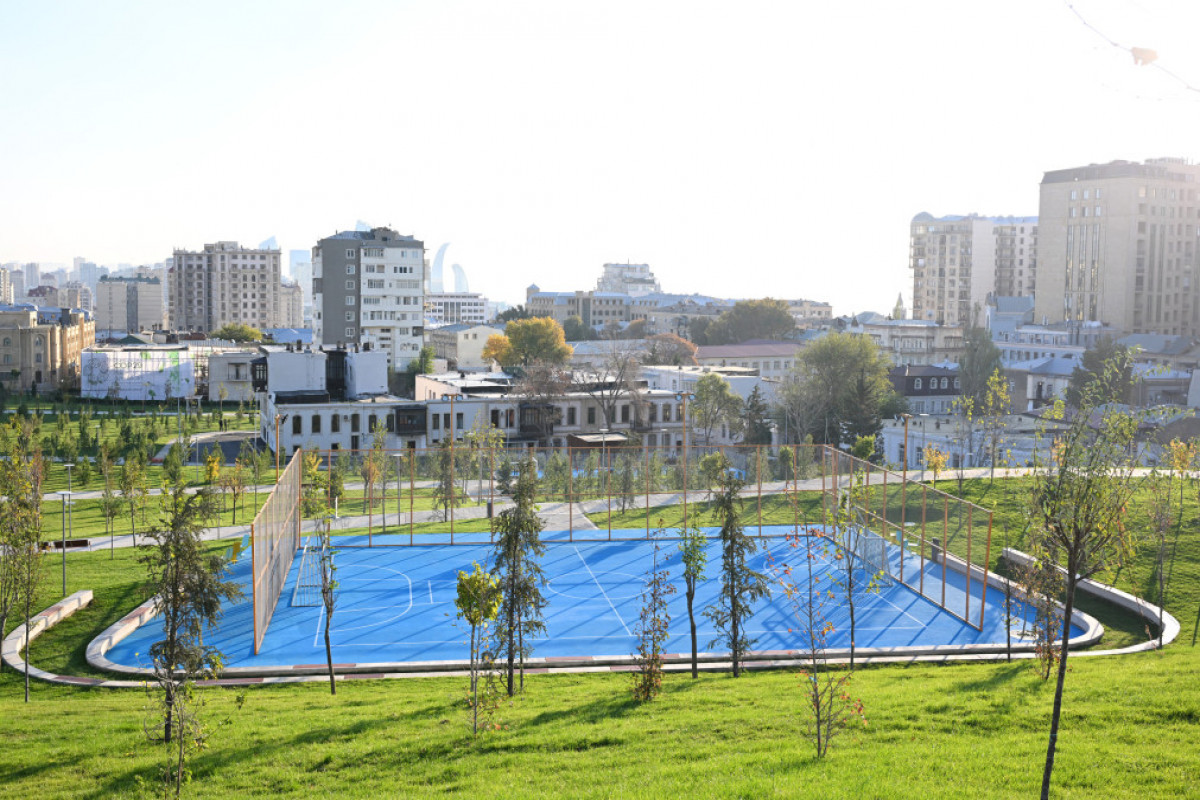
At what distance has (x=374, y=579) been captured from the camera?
25891 mm

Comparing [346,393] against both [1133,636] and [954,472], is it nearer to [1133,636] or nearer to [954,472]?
[954,472]

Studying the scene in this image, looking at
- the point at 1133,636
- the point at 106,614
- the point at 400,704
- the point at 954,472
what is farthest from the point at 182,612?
the point at 954,472

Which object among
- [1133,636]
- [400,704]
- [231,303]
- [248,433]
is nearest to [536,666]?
[400,704]

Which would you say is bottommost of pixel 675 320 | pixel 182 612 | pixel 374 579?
pixel 374 579

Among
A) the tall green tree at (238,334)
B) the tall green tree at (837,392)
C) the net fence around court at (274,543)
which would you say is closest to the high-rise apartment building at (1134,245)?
the tall green tree at (837,392)

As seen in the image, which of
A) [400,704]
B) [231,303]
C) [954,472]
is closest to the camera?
[400,704]

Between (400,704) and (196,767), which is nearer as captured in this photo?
(196,767)

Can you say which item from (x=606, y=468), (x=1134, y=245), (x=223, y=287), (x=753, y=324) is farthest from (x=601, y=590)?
(x=223, y=287)

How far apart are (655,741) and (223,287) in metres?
162

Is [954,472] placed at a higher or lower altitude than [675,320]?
lower

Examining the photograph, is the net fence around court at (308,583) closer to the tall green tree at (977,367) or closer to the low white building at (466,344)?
the tall green tree at (977,367)

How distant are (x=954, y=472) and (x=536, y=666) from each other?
82.3 feet

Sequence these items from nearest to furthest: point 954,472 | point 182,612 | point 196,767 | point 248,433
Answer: point 196,767 < point 182,612 < point 954,472 < point 248,433

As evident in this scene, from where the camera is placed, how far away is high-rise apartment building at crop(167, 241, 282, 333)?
525 ft
